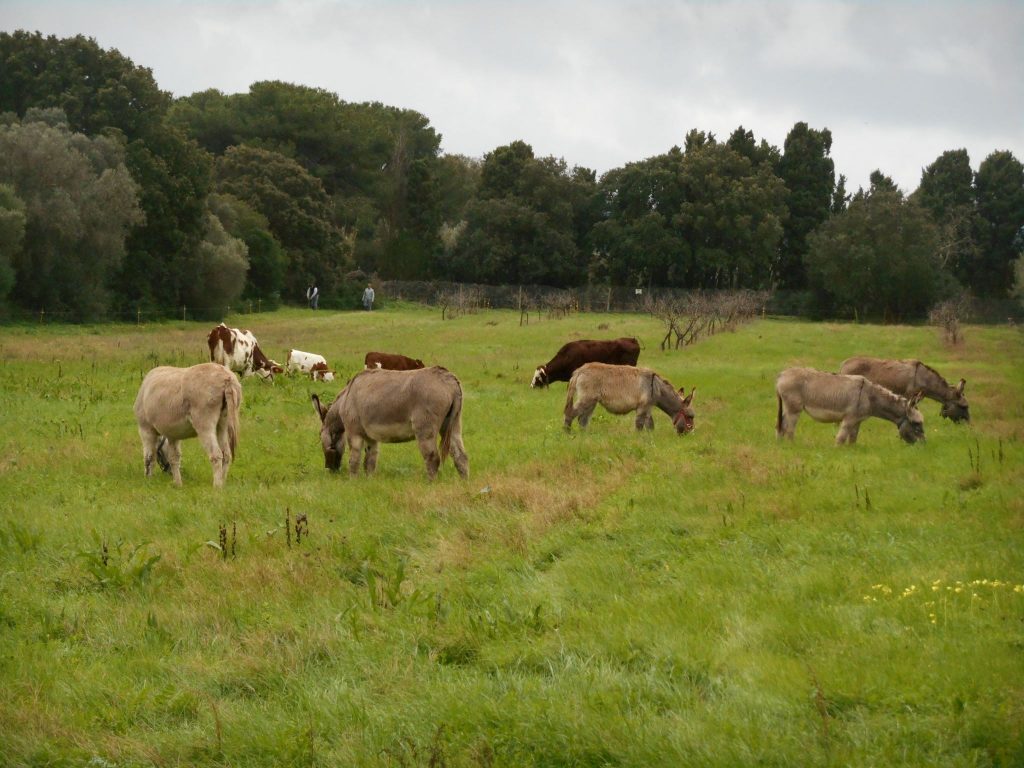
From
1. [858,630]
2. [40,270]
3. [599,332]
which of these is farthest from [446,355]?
[858,630]

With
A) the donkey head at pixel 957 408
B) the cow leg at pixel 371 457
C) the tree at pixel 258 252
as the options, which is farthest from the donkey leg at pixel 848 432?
the tree at pixel 258 252

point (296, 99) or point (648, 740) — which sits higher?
point (296, 99)

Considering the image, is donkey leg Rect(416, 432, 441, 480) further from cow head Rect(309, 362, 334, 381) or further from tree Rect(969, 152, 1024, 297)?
tree Rect(969, 152, 1024, 297)

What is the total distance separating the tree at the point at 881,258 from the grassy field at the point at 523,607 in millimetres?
46891

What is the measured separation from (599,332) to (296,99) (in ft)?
153

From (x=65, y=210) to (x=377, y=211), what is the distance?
143ft

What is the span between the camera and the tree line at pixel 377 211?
42.2 metres

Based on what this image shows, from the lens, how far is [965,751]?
5.15 m

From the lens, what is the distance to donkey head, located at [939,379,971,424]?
1930 centimetres

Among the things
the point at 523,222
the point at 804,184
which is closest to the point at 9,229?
the point at 523,222

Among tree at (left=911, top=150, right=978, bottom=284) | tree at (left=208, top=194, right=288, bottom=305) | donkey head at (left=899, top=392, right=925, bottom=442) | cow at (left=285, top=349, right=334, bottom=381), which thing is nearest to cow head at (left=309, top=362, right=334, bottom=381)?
cow at (left=285, top=349, right=334, bottom=381)

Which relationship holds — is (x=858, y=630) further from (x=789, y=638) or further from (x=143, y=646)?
(x=143, y=646)

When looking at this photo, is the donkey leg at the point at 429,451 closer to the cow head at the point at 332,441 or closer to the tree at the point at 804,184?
the cow head at the point at 332,441

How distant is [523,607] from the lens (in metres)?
7.71
